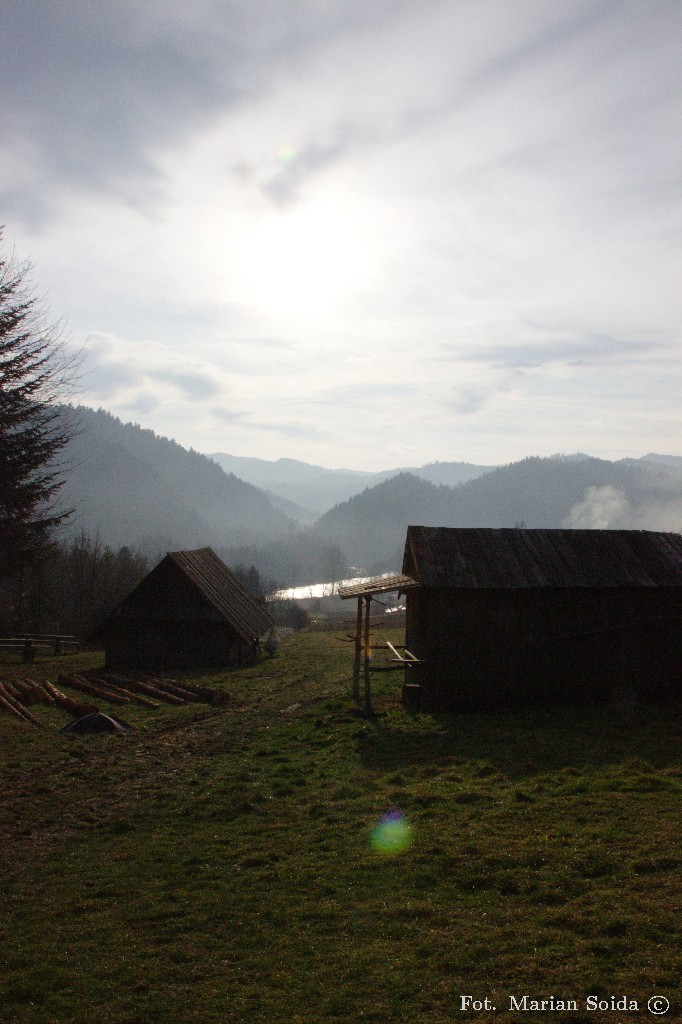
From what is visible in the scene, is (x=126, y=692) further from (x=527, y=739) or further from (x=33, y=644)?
(x=527, y=739)

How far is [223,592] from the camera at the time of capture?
3731 centimetres

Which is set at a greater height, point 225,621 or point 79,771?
point 225,621

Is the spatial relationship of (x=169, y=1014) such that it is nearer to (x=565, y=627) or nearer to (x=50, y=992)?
(x=50, y=992)

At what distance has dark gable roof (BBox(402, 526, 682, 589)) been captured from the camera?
838 inches

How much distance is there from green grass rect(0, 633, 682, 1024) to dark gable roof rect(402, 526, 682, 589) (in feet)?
17.1

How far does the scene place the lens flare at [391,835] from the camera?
33.4 feet

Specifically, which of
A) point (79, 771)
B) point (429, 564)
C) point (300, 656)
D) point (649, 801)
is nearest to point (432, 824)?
point (649, 801)

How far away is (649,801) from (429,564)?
1085cm

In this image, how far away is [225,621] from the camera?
33281 millimetres

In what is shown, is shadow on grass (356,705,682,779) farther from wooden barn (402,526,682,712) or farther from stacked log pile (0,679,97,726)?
stacked log pile (0,679,97,726)

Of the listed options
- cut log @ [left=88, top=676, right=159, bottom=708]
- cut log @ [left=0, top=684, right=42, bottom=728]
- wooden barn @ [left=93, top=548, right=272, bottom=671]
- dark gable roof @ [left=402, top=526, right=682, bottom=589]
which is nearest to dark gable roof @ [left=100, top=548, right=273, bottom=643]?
wooden barn @ [left=93, top=548, right=272, bottom=671]

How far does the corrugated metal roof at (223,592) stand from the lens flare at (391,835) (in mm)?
22573

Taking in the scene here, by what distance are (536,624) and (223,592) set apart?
66.7 ft

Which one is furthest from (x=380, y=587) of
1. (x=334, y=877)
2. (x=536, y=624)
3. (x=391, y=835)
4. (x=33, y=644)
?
A: (x=33, y=644)
